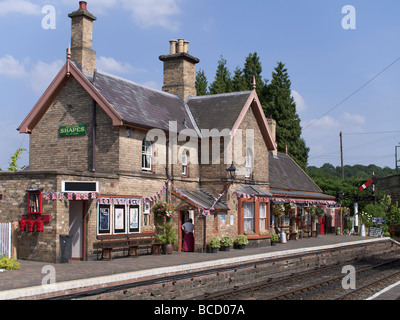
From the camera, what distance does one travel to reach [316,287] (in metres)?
15.9

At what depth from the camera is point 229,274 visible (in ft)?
52.7

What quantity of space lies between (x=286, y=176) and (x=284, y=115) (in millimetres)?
18815

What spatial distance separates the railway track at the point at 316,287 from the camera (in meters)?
14.0

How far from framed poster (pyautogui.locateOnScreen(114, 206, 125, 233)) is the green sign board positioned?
144 inches

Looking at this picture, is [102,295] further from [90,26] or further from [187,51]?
[187,51]

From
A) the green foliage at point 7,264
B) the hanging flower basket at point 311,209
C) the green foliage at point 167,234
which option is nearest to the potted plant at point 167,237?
the green foliage at point 167,234

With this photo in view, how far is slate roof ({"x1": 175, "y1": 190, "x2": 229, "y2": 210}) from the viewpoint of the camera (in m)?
21.8

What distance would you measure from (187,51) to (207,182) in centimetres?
762

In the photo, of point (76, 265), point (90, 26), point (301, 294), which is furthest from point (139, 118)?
point (301, 294)

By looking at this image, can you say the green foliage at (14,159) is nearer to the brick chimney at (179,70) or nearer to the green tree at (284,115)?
the brick chimney at (179,70)

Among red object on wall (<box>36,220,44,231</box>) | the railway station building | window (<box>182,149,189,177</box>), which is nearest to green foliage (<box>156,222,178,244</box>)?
the railway station building

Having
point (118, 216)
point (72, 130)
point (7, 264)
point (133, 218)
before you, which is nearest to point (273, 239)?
point (133, 218)

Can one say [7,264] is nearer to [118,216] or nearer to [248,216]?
[118,216]

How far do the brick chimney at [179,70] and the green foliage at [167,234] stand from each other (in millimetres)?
8399
